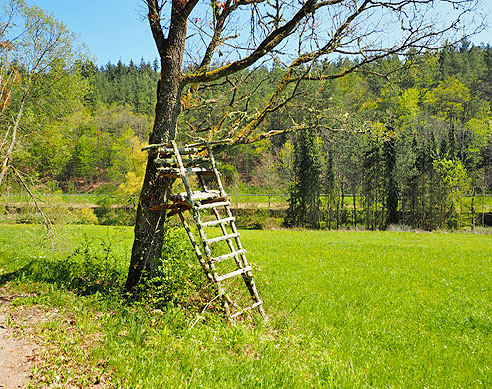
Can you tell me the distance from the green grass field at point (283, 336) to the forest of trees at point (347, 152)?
4088 millimetres

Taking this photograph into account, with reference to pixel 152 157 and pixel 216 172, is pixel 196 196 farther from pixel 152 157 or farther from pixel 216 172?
pixel 152 157

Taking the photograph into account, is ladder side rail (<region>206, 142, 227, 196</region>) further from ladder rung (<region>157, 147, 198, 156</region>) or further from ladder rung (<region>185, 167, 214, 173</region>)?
ladder rung (<region>157, 147, 198, 156</region>)

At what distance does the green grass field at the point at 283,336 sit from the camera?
4223 mm

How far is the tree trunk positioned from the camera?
6.64m

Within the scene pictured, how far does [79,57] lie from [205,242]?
63.5 ft

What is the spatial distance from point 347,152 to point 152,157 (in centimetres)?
4439

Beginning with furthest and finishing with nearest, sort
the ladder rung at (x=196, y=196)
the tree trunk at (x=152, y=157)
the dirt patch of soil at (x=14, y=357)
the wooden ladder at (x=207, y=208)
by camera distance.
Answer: the tree trunk at (x=152, y=157) < the ladder rung at (x=196, y=196) < the wooden ladder at (x=207, y=208) < the dirt patch of soil at (x=14, y=357)

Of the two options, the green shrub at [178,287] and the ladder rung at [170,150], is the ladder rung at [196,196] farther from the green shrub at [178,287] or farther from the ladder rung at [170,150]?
the green shrub at [178,287]

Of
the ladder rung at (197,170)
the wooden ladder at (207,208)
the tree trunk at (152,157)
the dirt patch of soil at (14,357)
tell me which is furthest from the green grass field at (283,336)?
the ladder rung at (197,170)

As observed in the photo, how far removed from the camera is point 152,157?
6664mm

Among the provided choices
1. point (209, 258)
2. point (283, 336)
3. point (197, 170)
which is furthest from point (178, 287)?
point (197, 170)

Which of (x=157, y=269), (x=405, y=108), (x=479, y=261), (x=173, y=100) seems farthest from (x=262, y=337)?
(x=405, y=108)

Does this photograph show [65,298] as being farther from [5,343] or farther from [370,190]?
[370,190]

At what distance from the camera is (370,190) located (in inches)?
1857
